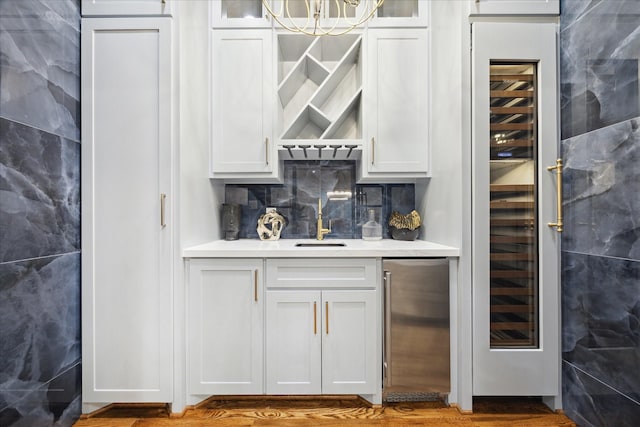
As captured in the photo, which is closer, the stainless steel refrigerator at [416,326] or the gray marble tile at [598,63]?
the gray marble tile at [598,63]

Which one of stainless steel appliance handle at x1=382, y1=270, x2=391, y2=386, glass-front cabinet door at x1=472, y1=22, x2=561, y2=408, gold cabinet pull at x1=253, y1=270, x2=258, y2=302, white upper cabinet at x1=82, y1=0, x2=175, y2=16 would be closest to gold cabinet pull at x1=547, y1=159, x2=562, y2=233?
glass-front cabinet door at x1=472, y1=22, x2=561, y2=408

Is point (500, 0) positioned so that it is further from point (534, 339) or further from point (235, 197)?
point (235, 197)

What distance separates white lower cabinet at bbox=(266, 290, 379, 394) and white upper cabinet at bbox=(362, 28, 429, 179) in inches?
31.9

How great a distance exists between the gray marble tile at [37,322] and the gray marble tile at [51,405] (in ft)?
0.09

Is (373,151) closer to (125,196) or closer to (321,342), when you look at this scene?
(321,342)

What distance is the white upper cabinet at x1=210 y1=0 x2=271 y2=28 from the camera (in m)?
1.96

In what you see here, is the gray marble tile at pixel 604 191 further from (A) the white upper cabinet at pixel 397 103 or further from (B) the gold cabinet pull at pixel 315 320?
(B) the gold cabinet pull at pixel 315 320

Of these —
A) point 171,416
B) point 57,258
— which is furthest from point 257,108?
point 171,416

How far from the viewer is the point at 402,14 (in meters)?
1.97

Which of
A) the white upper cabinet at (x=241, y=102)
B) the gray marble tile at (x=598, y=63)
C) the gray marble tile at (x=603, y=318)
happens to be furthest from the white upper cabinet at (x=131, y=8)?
the gray marble tile at (x=603, y=318)

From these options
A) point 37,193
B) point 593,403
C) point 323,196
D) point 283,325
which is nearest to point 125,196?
point 37,193

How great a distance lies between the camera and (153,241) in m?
1.66

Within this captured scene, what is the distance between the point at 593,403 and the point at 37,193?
2.60 meters

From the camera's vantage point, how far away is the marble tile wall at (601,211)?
4.31 ft
